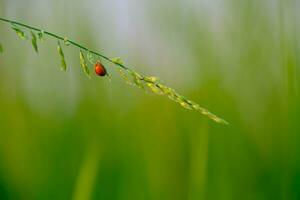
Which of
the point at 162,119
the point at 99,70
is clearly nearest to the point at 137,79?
the point at 99,70

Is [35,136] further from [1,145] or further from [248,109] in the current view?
[248,109]

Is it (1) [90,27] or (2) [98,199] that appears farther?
(1) [90,27]

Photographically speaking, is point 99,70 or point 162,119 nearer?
point 99,70

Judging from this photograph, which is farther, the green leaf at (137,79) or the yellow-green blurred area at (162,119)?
the yellow-green blurred area at (162,119)

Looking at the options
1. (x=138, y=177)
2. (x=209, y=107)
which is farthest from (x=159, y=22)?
(x=138, y=177)

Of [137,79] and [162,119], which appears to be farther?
[162,119]

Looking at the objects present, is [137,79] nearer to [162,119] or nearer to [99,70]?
[99,70]

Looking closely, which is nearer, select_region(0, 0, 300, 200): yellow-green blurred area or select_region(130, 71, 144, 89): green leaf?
select_region(130, 71, 144, 89): green leaf

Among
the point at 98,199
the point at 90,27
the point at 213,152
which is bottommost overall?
the point at 98,199

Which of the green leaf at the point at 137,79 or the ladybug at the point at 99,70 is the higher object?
the ladybug at the point at 99,70

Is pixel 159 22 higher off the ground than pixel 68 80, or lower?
higher

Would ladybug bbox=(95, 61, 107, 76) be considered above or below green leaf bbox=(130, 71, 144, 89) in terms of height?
above
